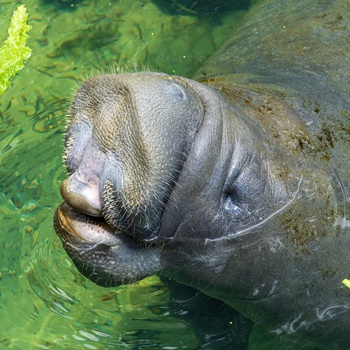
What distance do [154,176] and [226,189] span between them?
1.49ft

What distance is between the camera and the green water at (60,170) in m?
5.03

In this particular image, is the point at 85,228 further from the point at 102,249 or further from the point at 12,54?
the point at 12,54

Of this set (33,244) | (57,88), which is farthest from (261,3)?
(33,244)

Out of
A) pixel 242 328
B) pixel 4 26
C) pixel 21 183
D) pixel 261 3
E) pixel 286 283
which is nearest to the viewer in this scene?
pixel 286 283

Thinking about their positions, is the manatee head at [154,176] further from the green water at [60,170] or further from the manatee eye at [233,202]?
the green water at [60,170]

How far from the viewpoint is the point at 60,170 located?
228 inches

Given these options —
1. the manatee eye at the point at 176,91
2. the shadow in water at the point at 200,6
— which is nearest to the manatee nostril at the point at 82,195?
the manatee eye at the point at 176,91

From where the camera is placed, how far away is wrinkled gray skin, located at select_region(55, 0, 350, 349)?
348 centimetres

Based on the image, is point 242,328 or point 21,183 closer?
point 242,328

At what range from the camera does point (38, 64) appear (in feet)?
22.5

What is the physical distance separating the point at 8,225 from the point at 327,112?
2.58 metres

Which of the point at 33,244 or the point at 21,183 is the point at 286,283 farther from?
the point at 21,183

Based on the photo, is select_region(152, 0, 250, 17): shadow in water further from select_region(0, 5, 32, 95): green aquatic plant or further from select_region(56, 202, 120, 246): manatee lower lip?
select_region(0, 5, 32, 95): green aquatic plant

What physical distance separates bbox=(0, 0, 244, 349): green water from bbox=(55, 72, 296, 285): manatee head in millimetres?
1145
